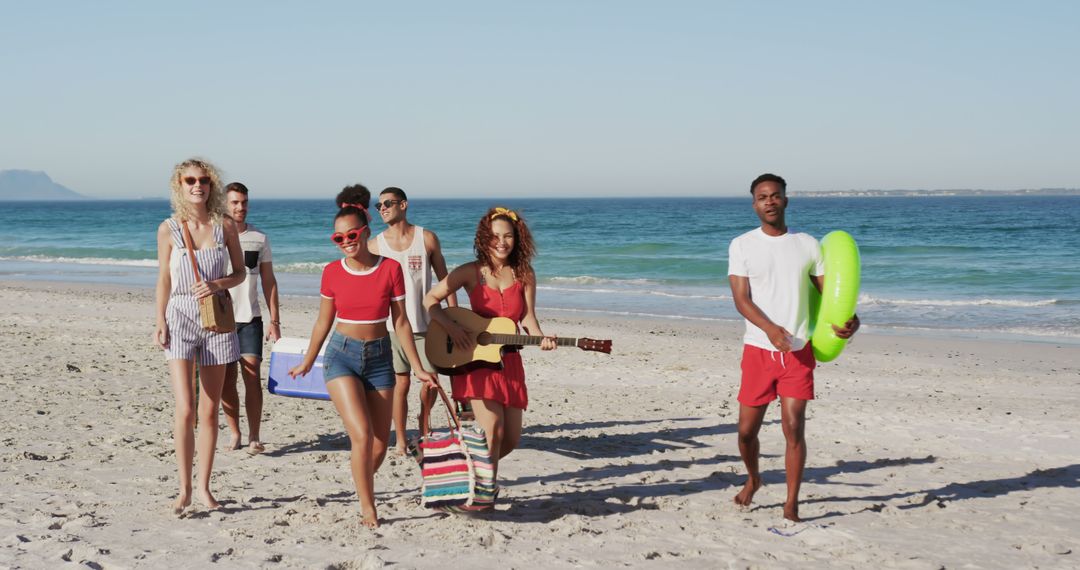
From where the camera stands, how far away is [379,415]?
494 cm

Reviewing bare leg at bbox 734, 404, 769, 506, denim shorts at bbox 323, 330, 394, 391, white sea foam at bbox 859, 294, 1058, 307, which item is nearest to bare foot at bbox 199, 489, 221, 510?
denim shorts at bbox 323, 330, 394, 391

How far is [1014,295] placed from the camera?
22609 mm

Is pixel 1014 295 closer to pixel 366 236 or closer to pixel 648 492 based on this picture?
pixel 648 492

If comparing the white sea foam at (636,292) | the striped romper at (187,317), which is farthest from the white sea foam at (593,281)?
the striped romper at (187,317)

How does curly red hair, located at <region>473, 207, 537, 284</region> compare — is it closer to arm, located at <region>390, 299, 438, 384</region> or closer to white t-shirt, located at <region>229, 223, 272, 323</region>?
arm, located at <region>390, 299, 438, 384</region>

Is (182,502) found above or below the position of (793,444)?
below

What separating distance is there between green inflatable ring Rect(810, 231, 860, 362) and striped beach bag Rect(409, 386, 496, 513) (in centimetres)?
173

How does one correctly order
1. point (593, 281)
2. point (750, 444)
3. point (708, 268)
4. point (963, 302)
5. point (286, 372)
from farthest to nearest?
point (708, 268) < point (593, 281) < point (963, 302) < point (286, 372) < point (750, 444)

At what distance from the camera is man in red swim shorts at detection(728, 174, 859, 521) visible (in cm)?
498

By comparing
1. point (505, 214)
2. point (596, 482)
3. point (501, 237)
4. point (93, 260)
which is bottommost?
point (93, 260)

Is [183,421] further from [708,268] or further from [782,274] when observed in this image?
[708,268]

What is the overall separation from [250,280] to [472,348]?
2036mm

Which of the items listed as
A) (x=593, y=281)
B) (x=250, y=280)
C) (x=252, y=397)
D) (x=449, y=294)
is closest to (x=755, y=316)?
(x=449, y=294)

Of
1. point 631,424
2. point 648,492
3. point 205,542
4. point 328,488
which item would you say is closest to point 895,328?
point 631,424
